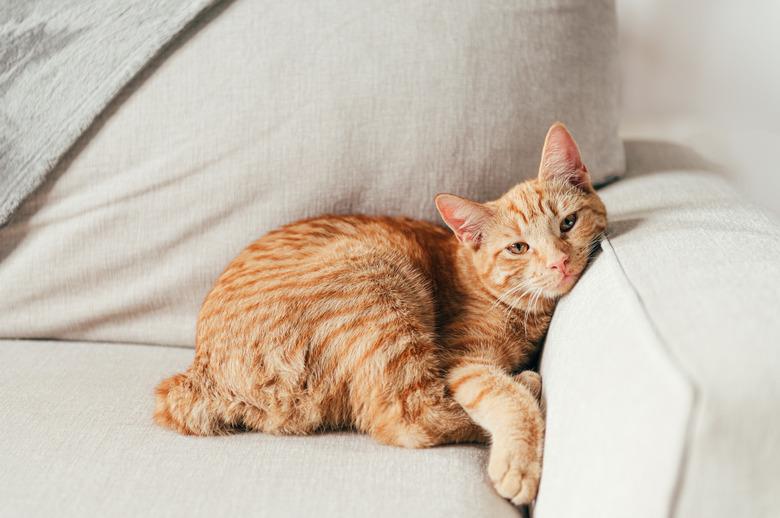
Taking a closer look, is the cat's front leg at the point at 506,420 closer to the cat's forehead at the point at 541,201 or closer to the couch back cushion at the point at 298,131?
the cat's forehead at the point at 541,201

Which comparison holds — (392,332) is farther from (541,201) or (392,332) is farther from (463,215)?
(541,201)

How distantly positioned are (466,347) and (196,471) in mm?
589

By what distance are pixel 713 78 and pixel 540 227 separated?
1284 mm

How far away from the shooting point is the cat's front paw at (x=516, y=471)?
3.78 feet

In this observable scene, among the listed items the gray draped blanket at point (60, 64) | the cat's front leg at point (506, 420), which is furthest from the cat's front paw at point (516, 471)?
the gray draped blanket at point (60, 64)

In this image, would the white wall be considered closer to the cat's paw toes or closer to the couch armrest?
the couch armrest

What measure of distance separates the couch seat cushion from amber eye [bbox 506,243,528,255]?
1.37 ft

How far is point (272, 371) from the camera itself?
1.33 meters

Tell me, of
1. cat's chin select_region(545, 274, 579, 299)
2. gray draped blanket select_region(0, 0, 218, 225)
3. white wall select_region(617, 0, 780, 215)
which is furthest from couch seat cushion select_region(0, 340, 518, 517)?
white wall select_region(617, 0, 780, 215)

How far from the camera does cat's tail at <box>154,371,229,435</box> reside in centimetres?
133

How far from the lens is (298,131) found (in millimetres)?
1621

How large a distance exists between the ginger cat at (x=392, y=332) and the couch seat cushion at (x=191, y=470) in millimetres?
54

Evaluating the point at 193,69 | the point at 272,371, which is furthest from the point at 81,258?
the point at 272,371

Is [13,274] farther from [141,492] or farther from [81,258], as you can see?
[141,492]
